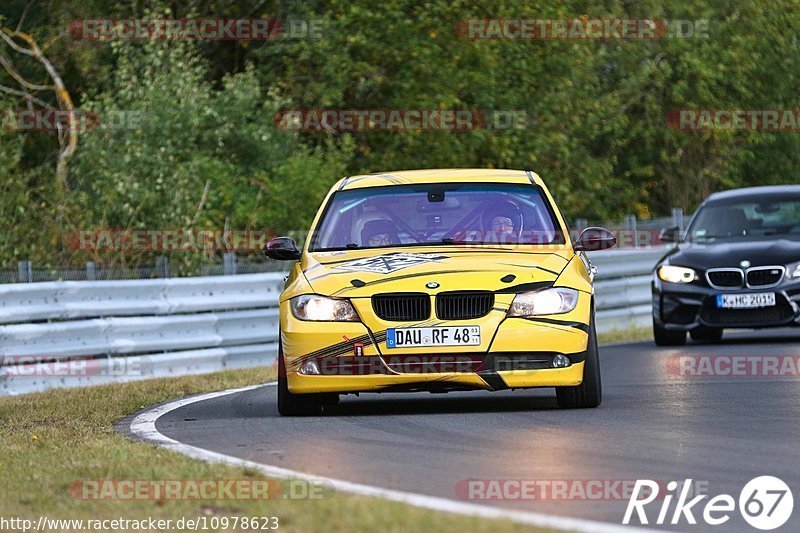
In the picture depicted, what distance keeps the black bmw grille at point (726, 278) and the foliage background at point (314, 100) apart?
8.13m

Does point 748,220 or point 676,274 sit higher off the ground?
point 748,220

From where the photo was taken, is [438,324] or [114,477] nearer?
[114,477]

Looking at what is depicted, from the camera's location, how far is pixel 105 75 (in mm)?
32500

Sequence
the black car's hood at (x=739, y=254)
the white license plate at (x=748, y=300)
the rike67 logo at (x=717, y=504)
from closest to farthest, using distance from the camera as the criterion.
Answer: the rike67 logo at (x=717, y=504)
the white license plate at (x=748, y=300)
the black car's hood at (x=739, y=254)

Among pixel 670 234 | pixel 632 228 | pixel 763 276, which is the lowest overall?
pixel 632 228

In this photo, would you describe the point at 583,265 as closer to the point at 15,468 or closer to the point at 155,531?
the point at 15,468

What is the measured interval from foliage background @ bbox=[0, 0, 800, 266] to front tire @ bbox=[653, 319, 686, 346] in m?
7.36

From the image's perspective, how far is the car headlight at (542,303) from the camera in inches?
426
